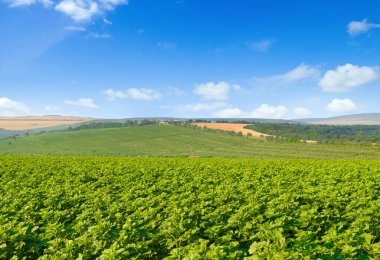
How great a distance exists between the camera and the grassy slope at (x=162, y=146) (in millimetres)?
79044

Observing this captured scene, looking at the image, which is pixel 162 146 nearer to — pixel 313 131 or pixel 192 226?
pixel 313 131

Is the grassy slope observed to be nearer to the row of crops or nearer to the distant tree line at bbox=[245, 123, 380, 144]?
the distant tree line at bbox=[245, 123, 380, 144]

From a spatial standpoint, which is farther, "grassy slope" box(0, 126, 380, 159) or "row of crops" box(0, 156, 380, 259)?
"grassy slope" box(0, 126, 380, 159)

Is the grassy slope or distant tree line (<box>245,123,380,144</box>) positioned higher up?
distant tree line (<box>245,123,380,144</box>)

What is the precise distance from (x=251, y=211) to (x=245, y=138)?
103 m

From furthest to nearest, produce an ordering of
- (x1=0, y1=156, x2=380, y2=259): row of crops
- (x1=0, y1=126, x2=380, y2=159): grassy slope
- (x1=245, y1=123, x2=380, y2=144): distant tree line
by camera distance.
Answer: (x1=245, y1=123, x2=380, y2=144): distant tree line, (x1=0, y1=126, x2=380, y2=159): grassy slope, (x1=0, y1=156, x2=380, y2=259): row of crops

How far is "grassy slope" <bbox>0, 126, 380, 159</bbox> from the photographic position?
259 feet

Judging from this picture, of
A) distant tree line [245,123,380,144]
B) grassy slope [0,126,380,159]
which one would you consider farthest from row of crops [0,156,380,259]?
distant tree line [245,123,380,144]

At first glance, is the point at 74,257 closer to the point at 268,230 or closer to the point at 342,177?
the point at 268,230

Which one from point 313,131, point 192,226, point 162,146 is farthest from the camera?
point 313,131

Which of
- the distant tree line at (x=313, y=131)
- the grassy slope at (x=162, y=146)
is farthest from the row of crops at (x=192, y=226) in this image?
the distant tree line at (x=313, y=131)

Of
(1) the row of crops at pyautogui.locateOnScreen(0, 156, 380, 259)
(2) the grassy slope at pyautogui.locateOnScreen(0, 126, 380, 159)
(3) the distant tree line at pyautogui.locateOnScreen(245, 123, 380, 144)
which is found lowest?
(2) the grassy slope at pyautogui.locateOnScreen(0, 126, 380, 159)

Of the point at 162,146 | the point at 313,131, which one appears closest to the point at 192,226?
the point at 162,146

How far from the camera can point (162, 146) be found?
314 ft
